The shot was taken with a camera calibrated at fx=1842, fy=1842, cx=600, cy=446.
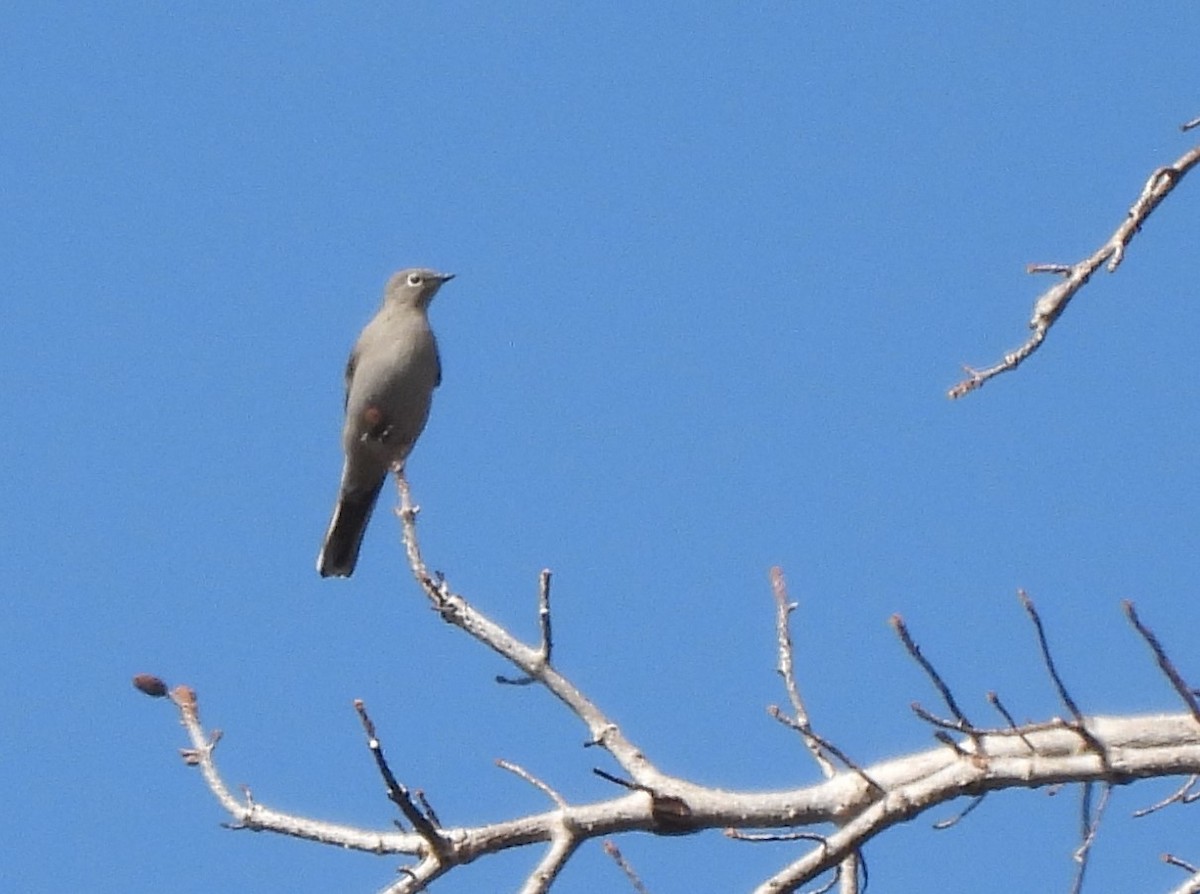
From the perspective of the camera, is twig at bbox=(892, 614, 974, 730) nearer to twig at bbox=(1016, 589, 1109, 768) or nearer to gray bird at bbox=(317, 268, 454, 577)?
twig at bbox=(1016, 589, 1109, 768)

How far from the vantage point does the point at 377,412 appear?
11.5 metres

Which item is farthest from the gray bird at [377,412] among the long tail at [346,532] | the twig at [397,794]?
the twig at [397,794]

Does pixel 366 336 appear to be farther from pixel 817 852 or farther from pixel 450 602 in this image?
pixel 817 852

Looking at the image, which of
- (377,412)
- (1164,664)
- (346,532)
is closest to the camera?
(1164,664)

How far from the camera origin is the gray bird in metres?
12.0

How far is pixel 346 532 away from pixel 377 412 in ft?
4.05

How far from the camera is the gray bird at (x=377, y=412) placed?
11992 mm

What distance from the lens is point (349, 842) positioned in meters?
5.22

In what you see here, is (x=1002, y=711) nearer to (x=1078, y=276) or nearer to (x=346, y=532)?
(x=1078, y=276)

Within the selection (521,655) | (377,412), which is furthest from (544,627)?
(377,412)

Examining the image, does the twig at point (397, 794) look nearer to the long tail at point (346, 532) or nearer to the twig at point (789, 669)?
the twig at point (789, 669)

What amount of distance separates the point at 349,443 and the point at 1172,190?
8.25m

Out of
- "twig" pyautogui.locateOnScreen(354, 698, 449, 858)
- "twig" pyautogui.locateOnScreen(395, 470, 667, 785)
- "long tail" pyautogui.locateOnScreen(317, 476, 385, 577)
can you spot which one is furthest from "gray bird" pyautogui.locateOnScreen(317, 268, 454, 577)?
"twig" pyautogui.locateOnScreen(354, 698, 449, 858)

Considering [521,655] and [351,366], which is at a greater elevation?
[351,366]
